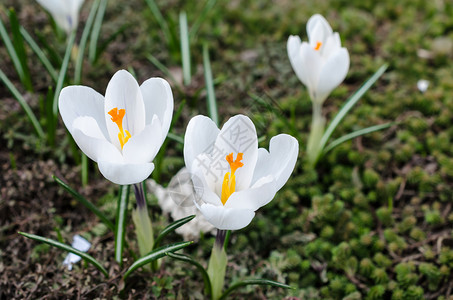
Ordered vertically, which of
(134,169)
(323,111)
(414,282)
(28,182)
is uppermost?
(323,111)

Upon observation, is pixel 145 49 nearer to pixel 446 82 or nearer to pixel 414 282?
pixel 446 82

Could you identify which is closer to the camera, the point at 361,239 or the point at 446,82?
the point at 361,239

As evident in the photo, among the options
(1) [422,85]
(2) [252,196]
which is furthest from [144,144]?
(1) [422,85]

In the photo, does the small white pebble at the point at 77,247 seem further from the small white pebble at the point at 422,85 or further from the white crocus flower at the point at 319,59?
the small white pebble at the point at 422,85

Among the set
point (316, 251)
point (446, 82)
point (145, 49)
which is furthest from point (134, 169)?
point (446, 82)

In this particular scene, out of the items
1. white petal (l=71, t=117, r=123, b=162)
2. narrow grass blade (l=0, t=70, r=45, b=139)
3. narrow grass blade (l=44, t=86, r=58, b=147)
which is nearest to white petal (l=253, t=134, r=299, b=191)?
white petal (l=71, t=117, r=123, b=162)

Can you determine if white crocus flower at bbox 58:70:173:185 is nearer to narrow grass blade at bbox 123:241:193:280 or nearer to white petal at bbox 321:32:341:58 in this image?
narrow grass blade at bbox 123:241:193:280
